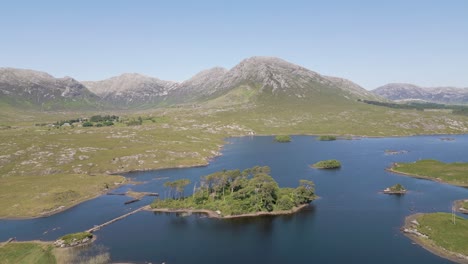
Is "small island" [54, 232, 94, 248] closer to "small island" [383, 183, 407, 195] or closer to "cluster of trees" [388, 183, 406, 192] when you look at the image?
"small island" [383, 183, 407, 195]

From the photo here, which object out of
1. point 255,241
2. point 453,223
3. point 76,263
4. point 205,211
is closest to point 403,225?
point 453,223

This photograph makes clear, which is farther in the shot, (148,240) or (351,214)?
(351,214)

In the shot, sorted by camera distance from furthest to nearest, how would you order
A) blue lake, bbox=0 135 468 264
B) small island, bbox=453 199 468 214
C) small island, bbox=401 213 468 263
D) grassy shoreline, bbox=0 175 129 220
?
grassy shoreline, bbox=0 175 129 220 → small island, bbox=453 199 468 214 → blue lake, bbox=0 135 468 264 → small island, bbox=401 213 468 263

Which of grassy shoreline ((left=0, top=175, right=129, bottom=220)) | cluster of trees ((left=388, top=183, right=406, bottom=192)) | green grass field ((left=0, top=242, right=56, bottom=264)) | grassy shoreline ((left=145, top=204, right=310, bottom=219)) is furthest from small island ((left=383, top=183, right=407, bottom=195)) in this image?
green grass field ((left=0, top=242, right=56, bottom=264))

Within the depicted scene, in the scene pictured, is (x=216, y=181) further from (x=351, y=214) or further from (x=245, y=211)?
(x=351, y=214)

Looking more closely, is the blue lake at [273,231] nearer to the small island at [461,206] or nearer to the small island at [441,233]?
the small island at [441,233]

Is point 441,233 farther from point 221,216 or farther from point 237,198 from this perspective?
point 221,216

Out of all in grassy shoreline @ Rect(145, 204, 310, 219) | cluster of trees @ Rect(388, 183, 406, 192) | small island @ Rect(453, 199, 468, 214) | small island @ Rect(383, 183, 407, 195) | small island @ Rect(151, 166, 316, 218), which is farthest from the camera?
cluster of trees @ Rect(388, 183, 406, 192)

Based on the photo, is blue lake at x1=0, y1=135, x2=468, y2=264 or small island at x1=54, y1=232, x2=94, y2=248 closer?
blue lake at x1=0, y1=135, x2=468, y2=264
